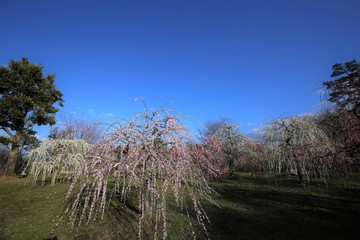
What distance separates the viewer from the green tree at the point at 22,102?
18391 mm

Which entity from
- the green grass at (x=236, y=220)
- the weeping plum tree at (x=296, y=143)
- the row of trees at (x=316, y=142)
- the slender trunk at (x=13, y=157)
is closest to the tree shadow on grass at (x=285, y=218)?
the green grass at (x=236, y=220)

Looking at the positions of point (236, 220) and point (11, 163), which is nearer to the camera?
point (236, 220)

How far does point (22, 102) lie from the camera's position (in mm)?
18953

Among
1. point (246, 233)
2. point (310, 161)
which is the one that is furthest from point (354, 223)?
point (310, 161)

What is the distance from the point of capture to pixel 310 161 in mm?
9484

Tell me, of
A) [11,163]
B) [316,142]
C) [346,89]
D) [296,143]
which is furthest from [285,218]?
[11,163]

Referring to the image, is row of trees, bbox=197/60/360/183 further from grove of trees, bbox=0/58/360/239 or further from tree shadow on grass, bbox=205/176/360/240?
tree shadow on grass, bbox=205/176/360/240

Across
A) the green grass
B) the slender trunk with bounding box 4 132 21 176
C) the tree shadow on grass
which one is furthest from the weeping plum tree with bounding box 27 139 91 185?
the tree shadow on grass

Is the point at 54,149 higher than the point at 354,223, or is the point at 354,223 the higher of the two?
the point at 54,149

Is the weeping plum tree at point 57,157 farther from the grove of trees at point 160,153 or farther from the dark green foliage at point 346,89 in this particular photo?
the dark green foliage at point 346,89

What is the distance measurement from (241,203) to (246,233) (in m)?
2.81

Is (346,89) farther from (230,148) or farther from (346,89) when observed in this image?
(230,148)

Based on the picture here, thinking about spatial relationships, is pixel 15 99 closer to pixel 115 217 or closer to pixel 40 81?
pixel 40 81

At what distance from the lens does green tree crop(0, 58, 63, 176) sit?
1839 centimetres
